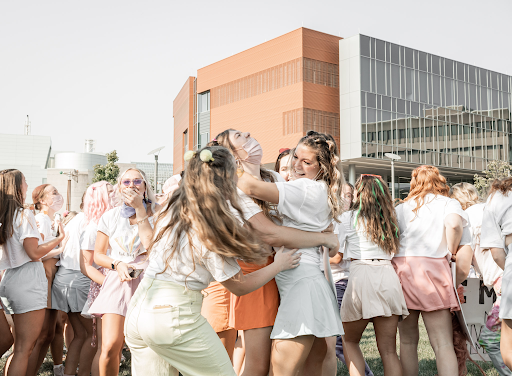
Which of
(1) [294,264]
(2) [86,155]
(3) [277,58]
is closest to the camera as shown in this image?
(1) [294,264]

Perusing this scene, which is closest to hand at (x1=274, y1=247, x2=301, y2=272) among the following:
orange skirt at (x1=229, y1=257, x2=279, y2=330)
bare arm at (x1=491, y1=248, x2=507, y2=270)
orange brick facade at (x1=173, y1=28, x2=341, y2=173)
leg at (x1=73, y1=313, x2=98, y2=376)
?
orange skirt at (x1=229, y1=257, x2=279, y2=330)

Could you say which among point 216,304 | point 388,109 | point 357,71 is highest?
point 357,71

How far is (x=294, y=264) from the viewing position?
288cm

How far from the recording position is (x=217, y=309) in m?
3.72

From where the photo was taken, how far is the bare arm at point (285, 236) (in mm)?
2797

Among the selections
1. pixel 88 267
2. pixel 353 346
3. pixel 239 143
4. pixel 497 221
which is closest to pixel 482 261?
pixel 497 221

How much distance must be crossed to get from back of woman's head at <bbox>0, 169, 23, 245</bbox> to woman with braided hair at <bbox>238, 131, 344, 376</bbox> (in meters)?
2.63

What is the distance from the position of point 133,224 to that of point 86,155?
324ft

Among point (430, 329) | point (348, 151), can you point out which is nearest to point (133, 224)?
point (430, 329)

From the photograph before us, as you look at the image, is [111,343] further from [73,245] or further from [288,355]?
[73,245]

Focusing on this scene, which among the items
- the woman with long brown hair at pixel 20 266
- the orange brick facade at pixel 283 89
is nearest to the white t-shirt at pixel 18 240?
the woman with long brown hair at pixel 20 266

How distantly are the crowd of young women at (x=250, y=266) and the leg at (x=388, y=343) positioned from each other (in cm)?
1

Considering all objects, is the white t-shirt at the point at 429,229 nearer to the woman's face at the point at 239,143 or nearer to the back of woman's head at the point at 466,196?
the back of woman's head at the point at 466,196

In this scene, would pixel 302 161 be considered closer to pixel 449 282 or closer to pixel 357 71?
pixel 449 282
